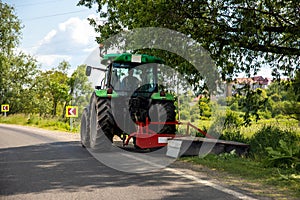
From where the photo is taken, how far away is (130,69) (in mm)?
9930

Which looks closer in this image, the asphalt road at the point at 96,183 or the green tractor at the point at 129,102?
the asphalt road at the point at 96,183

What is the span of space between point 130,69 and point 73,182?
461 centimetres

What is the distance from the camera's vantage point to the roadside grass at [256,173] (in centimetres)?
513

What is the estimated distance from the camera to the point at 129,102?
9695mm

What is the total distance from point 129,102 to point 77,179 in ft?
12.6

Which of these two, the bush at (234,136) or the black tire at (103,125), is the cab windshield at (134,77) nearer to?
the black tire at (103,125)

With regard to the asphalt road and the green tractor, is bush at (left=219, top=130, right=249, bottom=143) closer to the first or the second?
the green tractor

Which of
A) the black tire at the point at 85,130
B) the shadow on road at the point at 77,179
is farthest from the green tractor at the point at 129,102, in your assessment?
the shadow on road at the point at 77,179

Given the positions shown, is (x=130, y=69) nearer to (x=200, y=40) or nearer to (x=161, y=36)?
(x=161, y=36)

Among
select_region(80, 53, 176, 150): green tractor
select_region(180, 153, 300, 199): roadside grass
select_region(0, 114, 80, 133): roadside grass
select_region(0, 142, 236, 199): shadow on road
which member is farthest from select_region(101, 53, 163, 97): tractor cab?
select_region(0, 114, 80, 133): roadside grass

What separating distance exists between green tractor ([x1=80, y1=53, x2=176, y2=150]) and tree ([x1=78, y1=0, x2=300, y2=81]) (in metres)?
1.00

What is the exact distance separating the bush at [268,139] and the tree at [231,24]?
168 centimetres

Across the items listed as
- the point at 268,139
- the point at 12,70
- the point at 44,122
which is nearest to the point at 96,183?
the point at 268,139

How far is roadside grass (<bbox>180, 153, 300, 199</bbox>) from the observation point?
5134 millimetres
